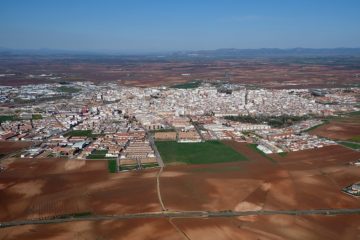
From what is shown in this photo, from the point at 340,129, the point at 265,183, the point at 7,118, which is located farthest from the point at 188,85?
the point at 265,183

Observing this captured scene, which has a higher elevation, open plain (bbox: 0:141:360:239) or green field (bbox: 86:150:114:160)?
open plain (bbox: 0:141:360:239)

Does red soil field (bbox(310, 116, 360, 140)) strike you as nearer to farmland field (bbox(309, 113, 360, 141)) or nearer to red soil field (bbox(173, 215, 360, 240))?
farmland field (bbox(309, 113, 360, 141))

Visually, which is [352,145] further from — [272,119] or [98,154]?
[98,154]

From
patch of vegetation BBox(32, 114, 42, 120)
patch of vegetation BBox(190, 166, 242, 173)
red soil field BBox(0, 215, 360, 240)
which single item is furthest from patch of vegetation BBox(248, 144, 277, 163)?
patch of vegetation BBox(32, 114, 42, 120)

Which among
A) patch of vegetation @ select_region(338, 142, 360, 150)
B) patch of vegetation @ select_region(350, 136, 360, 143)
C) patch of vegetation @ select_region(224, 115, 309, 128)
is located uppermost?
patch of vegetation @ select_region(350, 136, 360, 143)

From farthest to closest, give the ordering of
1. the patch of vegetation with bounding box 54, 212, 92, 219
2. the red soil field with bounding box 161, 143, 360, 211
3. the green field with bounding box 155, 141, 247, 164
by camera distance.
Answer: the green field with bounding box 155, 141, 247, 164, the red soil field with bounding box 161, 143, 360, 211, the patch of vegetation with bounding box 54, 212, 92, 219

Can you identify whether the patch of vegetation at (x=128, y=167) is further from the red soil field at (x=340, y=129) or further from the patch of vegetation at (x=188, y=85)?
the patch of vegetation at (x=188, y=85)

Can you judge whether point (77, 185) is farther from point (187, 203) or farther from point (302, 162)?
point (302, 162)
